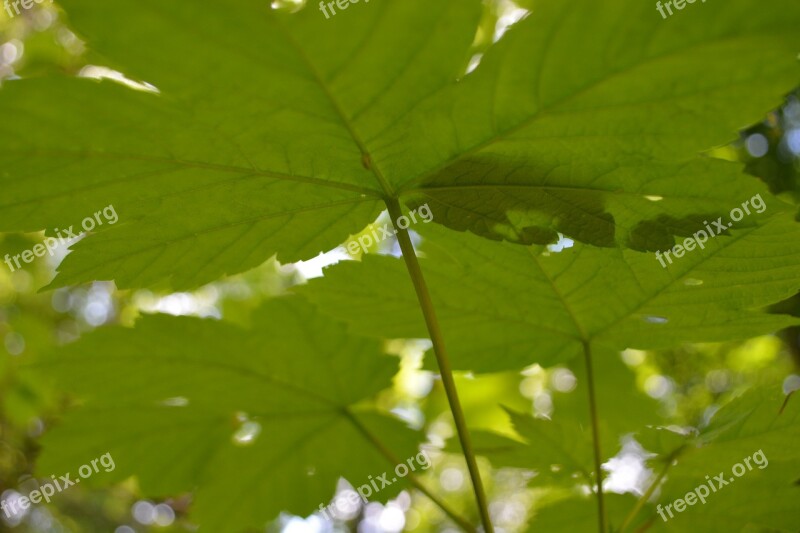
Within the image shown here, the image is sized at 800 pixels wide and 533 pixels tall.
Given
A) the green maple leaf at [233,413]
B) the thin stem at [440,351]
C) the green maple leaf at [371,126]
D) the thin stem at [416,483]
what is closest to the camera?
the green maple leaf at [371,126]

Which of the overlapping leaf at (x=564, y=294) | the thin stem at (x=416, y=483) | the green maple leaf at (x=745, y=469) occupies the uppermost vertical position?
the overlapping leaf at (x=564, y=294)

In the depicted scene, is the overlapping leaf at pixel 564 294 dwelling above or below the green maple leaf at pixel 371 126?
below

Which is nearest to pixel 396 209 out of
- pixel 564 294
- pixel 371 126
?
pixel 371 126

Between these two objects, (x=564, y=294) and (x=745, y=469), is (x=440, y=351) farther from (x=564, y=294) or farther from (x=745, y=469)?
(x=745, y=469)

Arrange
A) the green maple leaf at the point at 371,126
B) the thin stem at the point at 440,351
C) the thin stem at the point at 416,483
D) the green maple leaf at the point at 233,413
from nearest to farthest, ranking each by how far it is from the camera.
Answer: the green maple leaf at the point at 371,126 → the thin stem at the point at 440,351 → the thin stem at the point at 416,483 → the green maple leaf at the point at 233,413

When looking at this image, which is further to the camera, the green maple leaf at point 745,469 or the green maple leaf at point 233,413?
the green maple leaf at point 233,413

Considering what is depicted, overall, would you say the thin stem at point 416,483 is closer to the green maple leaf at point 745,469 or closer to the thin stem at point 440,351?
the thin stem at point 440,351

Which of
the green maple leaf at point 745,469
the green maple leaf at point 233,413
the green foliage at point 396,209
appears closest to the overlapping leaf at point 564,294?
the green foliage at point 396,209

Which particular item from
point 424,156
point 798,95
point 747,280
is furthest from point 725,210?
point 798,95
